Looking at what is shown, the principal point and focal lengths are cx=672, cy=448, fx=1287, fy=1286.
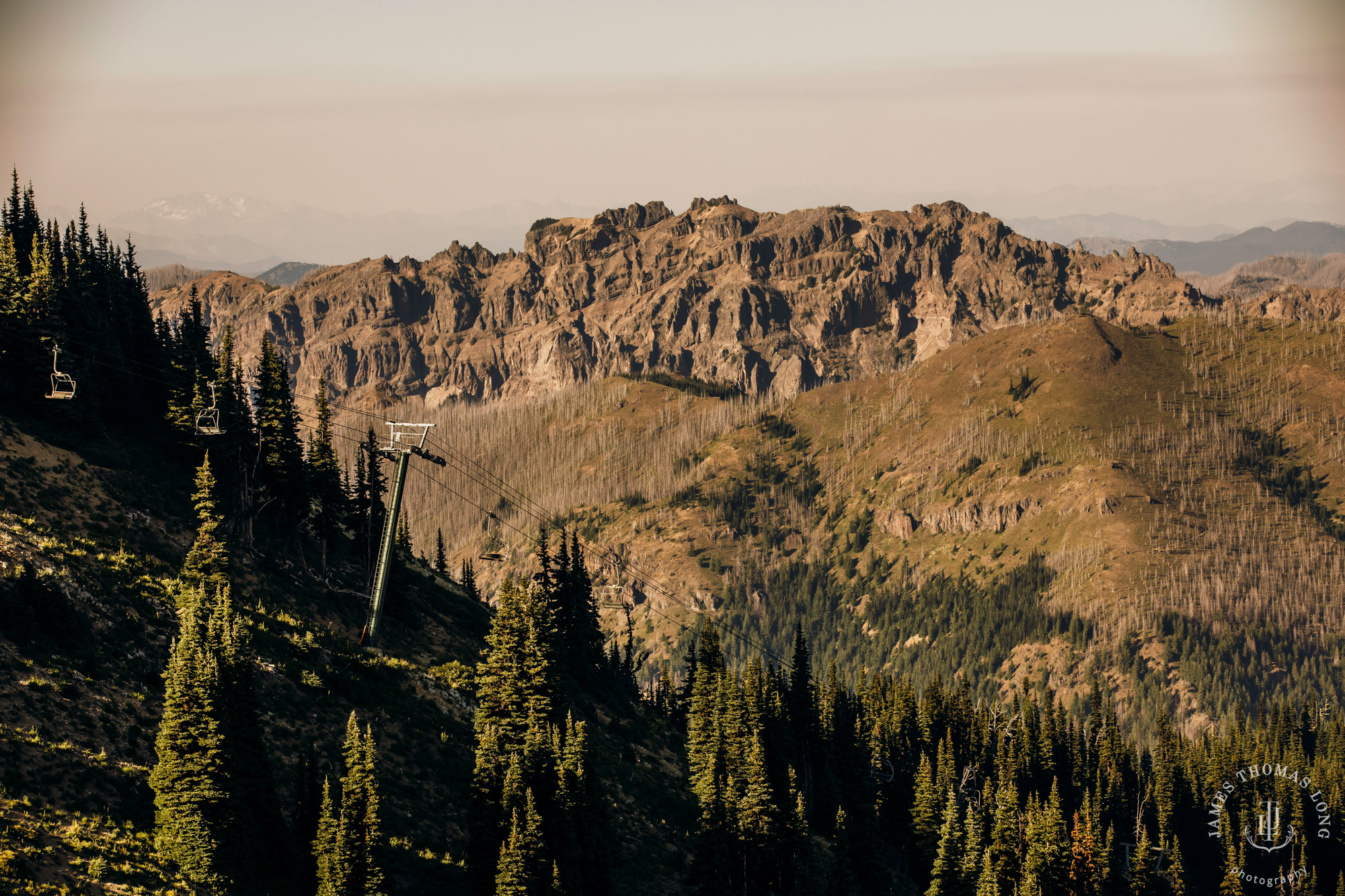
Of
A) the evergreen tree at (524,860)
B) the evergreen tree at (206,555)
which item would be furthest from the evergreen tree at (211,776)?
the evergreen tree at (206,555)

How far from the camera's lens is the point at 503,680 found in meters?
98.4

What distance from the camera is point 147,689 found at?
82.4 m

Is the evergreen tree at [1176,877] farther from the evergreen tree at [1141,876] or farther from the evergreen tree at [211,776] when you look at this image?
the evergreen tree at [211,776]

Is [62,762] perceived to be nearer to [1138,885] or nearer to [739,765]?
[739,765]

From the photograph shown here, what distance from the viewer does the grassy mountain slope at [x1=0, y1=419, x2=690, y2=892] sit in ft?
230

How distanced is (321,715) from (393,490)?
17.3 metres

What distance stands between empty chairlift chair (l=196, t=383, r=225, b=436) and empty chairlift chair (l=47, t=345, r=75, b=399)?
999cm

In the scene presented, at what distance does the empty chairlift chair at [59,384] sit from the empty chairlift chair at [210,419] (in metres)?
9.99

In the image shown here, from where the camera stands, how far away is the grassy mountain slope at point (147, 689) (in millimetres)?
70250

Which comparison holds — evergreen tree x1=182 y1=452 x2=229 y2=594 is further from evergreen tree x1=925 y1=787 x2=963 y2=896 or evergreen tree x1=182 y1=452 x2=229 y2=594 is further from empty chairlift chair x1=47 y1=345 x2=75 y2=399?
evergreen tree x1=925 y1=787 x2=963 y2=896

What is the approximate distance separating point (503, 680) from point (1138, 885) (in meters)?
90.3

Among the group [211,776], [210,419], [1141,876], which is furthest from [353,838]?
[1141,876]

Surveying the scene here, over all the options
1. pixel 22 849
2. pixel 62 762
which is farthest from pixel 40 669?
pixel 22 849

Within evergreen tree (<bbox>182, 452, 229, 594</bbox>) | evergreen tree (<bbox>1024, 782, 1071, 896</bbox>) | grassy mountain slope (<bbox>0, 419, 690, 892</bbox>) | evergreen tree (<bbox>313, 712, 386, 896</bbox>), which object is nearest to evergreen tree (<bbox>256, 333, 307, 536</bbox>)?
grassy mountain slope (<bbox>0, 419, 690, 892</bbox>)
